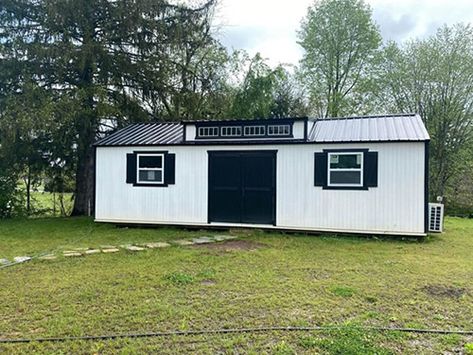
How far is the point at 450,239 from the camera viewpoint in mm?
8922

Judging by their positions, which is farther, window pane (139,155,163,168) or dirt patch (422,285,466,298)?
window pane (139,155,163,168)

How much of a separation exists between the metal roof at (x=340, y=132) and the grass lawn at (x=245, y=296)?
Result: 260 centimetres

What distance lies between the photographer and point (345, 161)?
9039 mm

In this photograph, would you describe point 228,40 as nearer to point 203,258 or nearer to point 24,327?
point 203,258

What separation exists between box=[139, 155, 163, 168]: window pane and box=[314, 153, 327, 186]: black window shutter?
13.6 ft

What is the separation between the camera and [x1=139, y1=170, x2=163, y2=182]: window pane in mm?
10312

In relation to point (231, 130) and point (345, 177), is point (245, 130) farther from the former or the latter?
point (345, 177)

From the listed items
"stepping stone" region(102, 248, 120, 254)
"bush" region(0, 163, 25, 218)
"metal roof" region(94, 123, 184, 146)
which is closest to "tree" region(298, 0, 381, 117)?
"metal roof" region(94, 123, 184, 146)

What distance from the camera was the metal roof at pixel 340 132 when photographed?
8867mm

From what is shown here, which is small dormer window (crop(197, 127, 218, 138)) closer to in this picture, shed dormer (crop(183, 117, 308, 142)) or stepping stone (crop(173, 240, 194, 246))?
shed dormer (crop(183, 117, 308, 142))

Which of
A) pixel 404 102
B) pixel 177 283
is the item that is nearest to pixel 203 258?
pixel 177 283

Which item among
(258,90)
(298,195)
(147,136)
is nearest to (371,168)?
(298,195)

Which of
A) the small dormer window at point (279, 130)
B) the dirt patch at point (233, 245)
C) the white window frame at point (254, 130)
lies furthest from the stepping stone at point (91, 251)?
the small dormer window at point (279, 130)

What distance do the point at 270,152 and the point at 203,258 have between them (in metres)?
3.86
